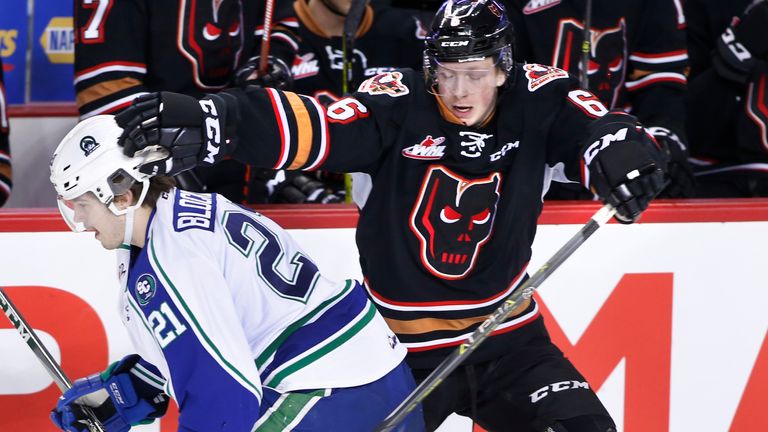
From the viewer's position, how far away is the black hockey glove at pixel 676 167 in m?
3.01

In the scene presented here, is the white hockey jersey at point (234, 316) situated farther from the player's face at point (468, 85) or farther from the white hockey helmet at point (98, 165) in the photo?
the player's face at point (468, 85)

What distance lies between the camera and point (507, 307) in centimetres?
224

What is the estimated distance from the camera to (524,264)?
2402 millimetres

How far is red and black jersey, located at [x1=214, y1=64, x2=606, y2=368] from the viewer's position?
7.46ft

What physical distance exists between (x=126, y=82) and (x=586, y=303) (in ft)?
4.28

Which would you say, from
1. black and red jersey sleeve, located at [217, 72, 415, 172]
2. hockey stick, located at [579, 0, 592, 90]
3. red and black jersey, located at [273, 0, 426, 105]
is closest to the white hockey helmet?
black and red jersey sleeve, located at [217, 72, 415, 172]

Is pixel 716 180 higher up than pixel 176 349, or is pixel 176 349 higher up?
pixel 176 349

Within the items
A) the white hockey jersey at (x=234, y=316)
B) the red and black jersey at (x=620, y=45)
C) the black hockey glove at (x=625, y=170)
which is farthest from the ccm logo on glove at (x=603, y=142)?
the red and black jersey at (x=620, y=45)

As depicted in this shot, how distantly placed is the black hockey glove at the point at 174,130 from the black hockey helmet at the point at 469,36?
0.46 meters

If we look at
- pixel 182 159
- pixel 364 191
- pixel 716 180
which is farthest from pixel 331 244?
pixel 716 180

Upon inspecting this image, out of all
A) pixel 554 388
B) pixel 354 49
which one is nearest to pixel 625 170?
pixel 554 388

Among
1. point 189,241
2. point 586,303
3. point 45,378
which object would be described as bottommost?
point 45,378

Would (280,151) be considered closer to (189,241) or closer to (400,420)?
(189,241)

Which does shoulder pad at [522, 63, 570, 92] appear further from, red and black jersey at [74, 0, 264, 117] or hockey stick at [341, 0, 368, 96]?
red and black jersey at [74, 0, 264, 117]
